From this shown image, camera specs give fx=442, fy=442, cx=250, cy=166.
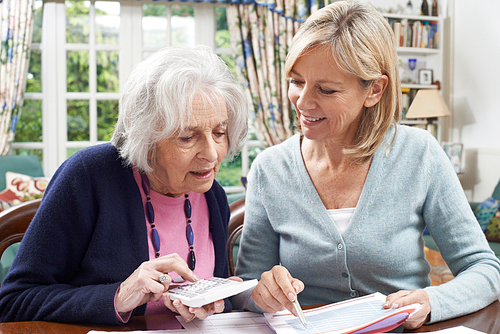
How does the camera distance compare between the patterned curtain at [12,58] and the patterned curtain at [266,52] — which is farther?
the patterned curtain at [266,52]

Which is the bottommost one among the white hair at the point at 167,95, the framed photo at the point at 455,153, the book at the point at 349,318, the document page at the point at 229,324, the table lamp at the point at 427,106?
the document page at the point at 229,324

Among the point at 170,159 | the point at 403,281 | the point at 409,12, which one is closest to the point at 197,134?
the point at 170,159

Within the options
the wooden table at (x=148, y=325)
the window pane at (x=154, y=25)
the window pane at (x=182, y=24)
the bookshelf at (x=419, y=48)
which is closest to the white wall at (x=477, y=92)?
the bookshelf at (x=419, y=48)

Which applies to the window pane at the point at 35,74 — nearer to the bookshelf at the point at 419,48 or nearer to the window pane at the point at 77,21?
the window pane at the point at 77,21

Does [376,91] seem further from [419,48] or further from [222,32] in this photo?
[419,48]

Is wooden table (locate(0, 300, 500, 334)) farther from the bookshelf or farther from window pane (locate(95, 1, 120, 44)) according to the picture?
the bookshelf

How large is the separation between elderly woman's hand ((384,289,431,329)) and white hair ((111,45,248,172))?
1.71ft

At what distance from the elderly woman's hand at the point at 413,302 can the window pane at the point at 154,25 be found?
3756 millimetres

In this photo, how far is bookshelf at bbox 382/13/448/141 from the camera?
444 centimetres

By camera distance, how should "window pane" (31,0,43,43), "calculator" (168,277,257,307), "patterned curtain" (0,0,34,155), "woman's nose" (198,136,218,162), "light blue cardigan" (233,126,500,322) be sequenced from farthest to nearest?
"window pane" (31,0,43,43) < "patterned curtain" (0,0,34,155) < "light blue cardigan" (233,126,500,322) < "woman's nose" (198,136,218,162) < "calculator" (168,277,257,307)

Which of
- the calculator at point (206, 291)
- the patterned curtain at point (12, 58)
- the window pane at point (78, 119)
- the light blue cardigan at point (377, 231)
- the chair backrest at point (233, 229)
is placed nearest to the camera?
the calculator at point (206, 291)

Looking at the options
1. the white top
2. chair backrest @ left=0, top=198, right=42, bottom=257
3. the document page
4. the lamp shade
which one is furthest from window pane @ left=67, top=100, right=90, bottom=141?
the document page

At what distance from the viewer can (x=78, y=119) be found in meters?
4.06

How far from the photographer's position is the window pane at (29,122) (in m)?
3.97
